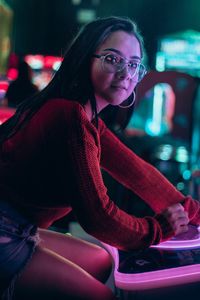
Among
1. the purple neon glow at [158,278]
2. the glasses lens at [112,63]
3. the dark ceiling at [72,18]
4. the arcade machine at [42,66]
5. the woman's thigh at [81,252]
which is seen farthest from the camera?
the arcade machine at [42,66]

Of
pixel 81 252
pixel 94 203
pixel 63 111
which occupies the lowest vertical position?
pixel 81 252

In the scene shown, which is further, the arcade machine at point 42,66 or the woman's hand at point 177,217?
the arcade machine at point 42,66

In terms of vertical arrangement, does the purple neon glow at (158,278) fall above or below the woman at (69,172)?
below

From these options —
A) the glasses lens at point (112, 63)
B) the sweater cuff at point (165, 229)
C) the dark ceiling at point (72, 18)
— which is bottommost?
the dark ceiling at point (72, 18)

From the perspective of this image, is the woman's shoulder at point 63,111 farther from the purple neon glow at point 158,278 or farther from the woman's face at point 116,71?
the purple neon glow at point 158,278

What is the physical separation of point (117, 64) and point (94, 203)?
1.30 ft

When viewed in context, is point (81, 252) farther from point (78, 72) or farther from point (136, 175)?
point (78, 72)

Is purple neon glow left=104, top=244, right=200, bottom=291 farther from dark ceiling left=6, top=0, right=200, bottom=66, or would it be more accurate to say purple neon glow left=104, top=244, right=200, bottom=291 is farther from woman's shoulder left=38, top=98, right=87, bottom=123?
dark ceiling left=6, top=0, right=200, bottom=66

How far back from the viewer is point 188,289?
1.28 m

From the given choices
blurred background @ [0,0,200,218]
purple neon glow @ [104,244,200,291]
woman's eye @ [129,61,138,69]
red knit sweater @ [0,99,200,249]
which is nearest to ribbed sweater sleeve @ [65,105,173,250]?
red knit sweater @ [0,99,200,249]

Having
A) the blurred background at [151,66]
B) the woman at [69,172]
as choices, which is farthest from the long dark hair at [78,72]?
the blurred background at [151,66]

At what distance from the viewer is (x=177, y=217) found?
4.57ft

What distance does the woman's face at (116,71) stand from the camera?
1341 millimetres

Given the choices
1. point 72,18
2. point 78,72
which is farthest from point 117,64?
point 72,18
